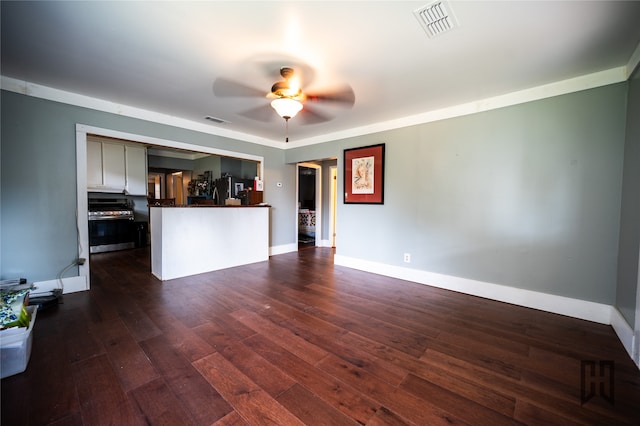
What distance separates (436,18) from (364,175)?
8.14 ft

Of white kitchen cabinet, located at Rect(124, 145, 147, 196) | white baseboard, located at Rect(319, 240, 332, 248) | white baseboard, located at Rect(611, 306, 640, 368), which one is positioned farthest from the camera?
white baseboard, located at Rect(319, 240, 332, 248)

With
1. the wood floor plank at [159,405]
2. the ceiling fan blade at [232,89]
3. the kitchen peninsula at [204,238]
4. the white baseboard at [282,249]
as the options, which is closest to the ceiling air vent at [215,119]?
the ceiling fan blade at [232,89]

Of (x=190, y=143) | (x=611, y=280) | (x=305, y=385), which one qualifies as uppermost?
(x=190, y=143)

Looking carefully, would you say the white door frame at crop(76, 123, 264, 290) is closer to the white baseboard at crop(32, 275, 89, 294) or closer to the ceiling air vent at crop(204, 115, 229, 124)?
the white baseboard at crop(32, 275, 89, 294)

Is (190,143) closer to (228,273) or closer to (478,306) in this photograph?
(228,273)

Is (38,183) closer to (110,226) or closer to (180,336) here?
(180,336)

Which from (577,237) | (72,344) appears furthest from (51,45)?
(577,237)

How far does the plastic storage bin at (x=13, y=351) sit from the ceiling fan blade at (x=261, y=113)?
117 inches

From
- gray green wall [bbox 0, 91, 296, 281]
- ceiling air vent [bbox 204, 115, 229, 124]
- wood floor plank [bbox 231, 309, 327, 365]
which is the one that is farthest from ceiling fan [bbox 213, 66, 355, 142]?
wood floor plank [bbox 231, 309, 327, 365]

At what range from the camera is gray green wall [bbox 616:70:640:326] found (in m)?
1.89

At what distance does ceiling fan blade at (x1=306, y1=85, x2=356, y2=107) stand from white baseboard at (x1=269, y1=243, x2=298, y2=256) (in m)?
3.24

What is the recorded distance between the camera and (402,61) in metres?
2.17

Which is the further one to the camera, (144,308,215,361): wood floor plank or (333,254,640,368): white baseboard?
(333,254,640,368): white baseboard

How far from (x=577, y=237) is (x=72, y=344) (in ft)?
15.1
